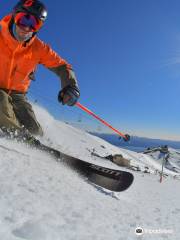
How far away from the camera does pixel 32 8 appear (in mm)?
6230

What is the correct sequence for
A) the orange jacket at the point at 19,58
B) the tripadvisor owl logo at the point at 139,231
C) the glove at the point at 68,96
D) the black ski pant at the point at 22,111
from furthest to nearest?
the black ski pant at the point at 22,111, the glove at the point at 68,96, the orange jacket at the point at 19,58, the tripadvisor owl logo at the point at 139,231

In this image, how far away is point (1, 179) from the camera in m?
3.20

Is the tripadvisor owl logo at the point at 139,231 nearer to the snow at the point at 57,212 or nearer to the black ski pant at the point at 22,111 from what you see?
the snow at the point at 57,212

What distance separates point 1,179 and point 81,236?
1104 millimetres

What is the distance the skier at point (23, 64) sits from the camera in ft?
20.4

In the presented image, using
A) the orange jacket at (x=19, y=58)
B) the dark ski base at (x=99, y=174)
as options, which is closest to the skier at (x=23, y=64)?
the orange jacket at (x=19, y=58)

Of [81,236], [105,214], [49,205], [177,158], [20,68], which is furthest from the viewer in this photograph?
[177,158]

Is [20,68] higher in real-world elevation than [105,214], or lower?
higher

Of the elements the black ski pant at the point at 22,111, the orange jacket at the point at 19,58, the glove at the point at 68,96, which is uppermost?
the orange jacket at the point at 19,58

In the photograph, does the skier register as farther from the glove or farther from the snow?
the snow

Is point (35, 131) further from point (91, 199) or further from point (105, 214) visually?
point (105, 214)

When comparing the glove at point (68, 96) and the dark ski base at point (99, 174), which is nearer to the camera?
the dark ski base at point (99, 174)

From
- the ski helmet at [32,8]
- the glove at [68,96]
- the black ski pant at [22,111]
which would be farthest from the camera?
the black ski pant at [22,111]

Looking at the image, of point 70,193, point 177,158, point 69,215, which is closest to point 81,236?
point 69,215
